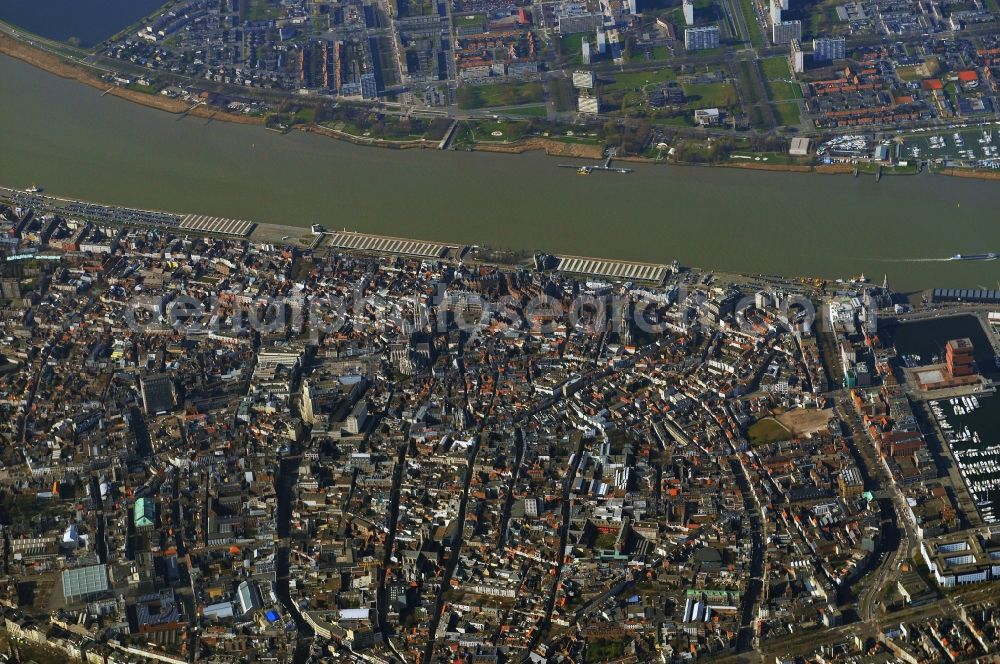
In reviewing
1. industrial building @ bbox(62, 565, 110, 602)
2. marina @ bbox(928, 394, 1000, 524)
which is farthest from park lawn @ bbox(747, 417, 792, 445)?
industrial building @ bbox(62, 565, 110, 602)

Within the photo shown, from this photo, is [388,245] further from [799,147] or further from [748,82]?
[748,82]

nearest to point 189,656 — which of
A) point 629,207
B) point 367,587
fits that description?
point 367,587

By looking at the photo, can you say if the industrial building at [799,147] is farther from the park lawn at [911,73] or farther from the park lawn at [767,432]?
the park lawn at [767,432]

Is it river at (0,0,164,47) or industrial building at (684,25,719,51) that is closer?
industrial building at (684,25,719,51)

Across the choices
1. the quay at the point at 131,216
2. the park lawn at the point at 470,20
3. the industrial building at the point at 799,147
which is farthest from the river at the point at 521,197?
the park lawn at the point at 470,20

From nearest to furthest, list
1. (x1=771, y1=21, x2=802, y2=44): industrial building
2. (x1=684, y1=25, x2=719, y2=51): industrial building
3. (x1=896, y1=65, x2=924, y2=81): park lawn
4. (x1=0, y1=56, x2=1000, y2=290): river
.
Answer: (x1=0, y1=56, x2=1000, y2=290): river → (x1=896, y1=65, x2=924, y2=81): park lawn → (x1=771, y1=21, x2=802, y2=44): industrial building → (x1=684, y1=25, x2=719, y2=51): industrial building

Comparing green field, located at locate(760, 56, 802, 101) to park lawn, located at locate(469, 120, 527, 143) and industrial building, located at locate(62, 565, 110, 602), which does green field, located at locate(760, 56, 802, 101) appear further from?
industrial building, located at locate(62, 565, 110, 602)
